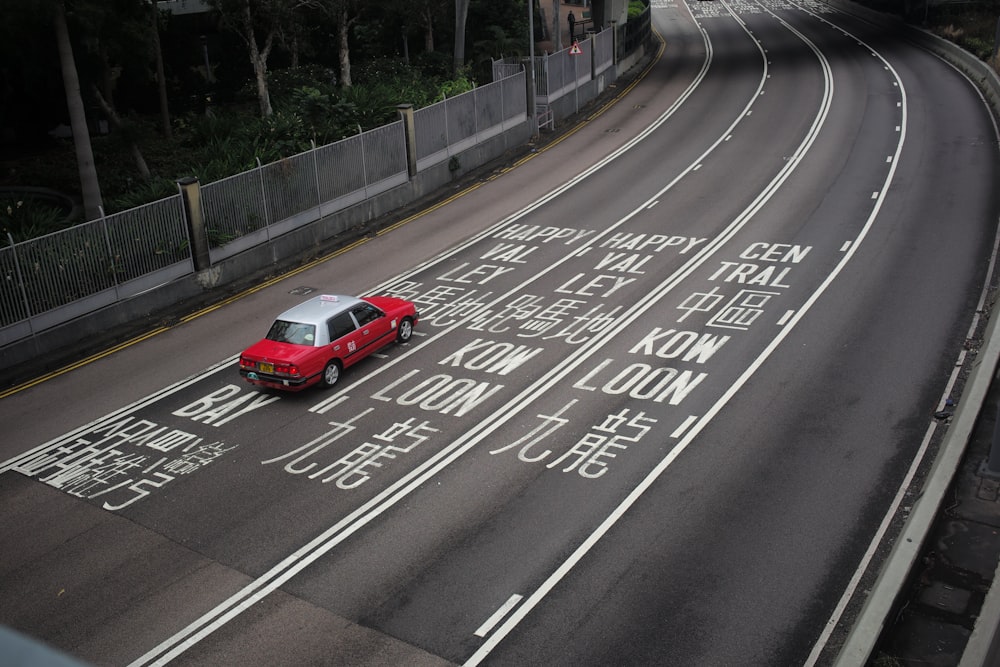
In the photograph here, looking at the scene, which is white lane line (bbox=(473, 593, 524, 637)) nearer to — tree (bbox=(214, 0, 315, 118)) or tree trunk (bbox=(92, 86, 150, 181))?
tree trunk (bbox=(92, 86, 150, 181))

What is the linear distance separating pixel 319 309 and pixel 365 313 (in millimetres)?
1047

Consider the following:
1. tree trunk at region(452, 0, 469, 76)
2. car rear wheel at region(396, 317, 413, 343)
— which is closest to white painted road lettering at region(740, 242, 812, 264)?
car rear wheel at region(396, 317, 413, 343)

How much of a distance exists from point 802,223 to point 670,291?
21.0 feet

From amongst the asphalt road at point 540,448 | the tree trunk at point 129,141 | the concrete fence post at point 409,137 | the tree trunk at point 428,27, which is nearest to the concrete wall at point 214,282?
the concrete fence post at point 409,137

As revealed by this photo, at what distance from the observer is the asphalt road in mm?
11688

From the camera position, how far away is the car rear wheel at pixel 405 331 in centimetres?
2033

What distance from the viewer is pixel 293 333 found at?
18.4 m

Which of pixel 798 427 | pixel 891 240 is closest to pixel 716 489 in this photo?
pixel 798 427

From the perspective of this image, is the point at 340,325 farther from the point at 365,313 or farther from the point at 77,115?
the point at 77,115

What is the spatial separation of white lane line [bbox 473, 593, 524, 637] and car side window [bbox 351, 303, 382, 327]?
872 cm

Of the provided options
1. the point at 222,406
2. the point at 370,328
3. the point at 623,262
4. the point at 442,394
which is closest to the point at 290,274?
the point at 370,328

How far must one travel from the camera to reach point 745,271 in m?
23.4

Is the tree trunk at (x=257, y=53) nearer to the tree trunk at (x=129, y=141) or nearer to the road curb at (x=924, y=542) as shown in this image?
the tree trunk at (x=129, y=141)

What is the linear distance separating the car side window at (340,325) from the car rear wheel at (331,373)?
48cm
